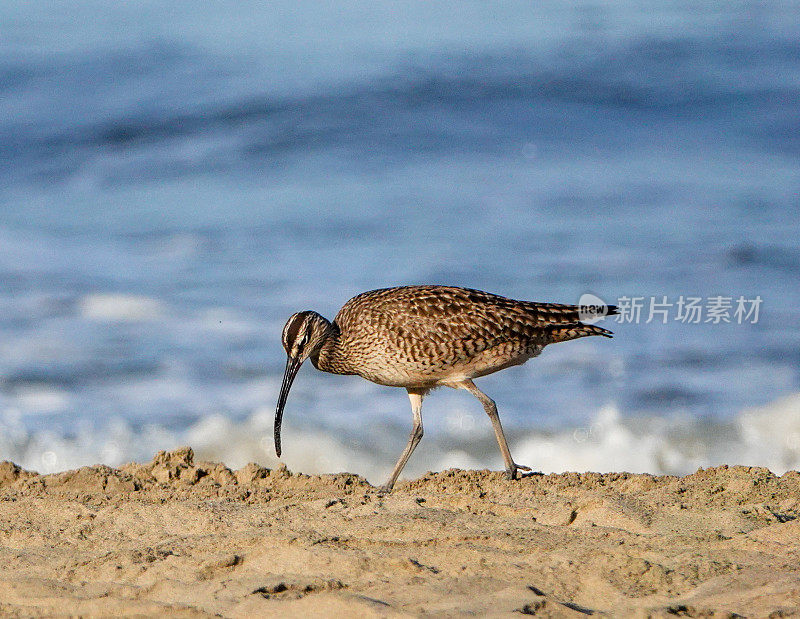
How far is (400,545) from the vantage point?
18.1ft

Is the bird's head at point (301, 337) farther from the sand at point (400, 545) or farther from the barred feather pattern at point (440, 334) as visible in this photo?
the sand at point (400, 545)

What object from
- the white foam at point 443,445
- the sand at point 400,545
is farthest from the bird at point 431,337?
the white foam at point 443,445

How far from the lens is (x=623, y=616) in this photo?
4.55 m

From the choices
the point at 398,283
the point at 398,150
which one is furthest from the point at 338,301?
the point at 398,150

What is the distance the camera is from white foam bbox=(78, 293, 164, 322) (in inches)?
582

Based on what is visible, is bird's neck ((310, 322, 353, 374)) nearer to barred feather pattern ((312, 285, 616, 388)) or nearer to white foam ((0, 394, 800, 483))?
barred feather pattern ((312, 285, 616, 388))

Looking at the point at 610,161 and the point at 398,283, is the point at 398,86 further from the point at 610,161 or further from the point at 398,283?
the point at 398,283

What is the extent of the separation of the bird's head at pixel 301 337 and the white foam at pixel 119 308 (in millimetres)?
6626

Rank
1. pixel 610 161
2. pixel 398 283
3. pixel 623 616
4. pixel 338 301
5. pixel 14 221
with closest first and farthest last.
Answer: pixel 623 616, pixel 338 301, pixel 398 283, pixel 14 221, pixel 610 161

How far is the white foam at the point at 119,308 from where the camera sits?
582 inches

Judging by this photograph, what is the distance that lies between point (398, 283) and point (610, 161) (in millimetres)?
7459

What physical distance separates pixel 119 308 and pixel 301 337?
7.22 meters

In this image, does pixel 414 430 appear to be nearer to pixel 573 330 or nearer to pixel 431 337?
pixel 431 337

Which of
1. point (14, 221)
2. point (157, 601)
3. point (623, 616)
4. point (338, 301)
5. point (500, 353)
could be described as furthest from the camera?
point (14, 221)
